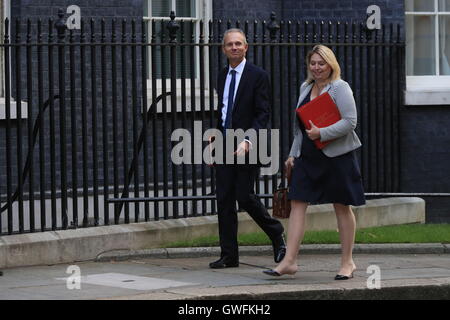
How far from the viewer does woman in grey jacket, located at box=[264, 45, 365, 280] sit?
9602 millimetres

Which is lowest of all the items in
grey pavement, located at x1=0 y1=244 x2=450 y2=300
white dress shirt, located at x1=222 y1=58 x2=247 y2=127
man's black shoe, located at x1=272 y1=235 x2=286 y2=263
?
grey pavement, located at x1=0 y1=244 x2=450 y2=300

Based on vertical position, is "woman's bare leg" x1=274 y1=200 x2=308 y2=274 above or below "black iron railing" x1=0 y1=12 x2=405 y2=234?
below

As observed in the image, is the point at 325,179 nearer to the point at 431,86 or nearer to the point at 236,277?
the point at 236,277

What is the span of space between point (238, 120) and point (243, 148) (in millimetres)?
453

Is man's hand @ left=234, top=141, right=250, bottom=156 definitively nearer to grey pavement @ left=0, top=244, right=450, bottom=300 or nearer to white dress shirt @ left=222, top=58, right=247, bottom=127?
white dress shirt @ left=222, top=58, right=247, bottom=127

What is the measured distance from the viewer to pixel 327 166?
967 cm

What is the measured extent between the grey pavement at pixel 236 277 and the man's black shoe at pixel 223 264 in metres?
0.07

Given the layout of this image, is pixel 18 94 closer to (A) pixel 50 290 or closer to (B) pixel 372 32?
(A) pixel 50 290

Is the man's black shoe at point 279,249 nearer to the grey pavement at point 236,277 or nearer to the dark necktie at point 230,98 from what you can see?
the grey pavement at point 236,277

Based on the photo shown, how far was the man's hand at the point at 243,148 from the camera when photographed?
9711 mm

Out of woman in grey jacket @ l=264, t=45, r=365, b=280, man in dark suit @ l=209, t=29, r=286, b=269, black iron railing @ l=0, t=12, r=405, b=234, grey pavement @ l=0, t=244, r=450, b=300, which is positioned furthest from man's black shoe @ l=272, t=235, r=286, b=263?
black iron railing @ l=0, t=12, r=405, b=234

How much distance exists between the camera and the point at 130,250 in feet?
37.0

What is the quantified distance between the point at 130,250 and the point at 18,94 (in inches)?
63.0

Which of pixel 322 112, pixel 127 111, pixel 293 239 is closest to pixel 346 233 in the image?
pixel 293 239
